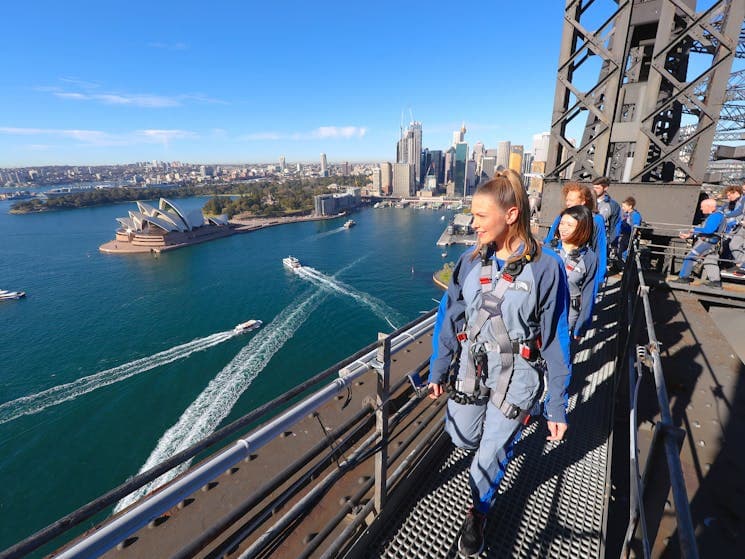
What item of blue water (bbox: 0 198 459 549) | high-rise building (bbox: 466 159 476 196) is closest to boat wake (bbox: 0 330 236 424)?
blue water (bbox: 0 198 459 549)

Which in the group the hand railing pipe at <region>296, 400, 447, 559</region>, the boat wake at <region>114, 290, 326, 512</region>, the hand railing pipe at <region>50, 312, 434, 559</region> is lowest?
the boat wake at <region>114, 290, 326, 512</region>

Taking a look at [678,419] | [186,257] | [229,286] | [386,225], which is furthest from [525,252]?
[386,225]

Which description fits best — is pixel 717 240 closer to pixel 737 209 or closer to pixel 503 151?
pixel 737 209

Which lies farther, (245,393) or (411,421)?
(245,393)

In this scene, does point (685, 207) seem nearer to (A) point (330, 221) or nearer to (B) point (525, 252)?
(B) point (525, 252)

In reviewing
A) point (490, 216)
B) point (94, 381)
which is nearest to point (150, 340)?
point (94, 381)

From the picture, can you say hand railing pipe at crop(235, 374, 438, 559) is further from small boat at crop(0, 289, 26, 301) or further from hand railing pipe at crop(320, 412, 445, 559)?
small boat at crop(0, 289, 26, 301)

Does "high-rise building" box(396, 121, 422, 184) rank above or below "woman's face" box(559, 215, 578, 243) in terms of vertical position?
above
